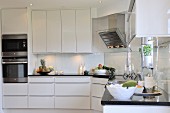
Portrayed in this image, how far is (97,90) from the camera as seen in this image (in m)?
5.60

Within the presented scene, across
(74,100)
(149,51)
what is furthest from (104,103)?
(74,100)

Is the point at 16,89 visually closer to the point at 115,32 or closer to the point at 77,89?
the point at 77,89

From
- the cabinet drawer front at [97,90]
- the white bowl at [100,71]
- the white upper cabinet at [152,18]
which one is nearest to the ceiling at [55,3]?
the white bowl at [100,71]

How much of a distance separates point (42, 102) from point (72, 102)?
2.38 feet

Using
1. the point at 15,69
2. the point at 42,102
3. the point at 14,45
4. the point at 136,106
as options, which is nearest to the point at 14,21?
the point at 14,45

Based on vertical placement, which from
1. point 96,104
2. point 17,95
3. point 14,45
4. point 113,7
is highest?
point 113,7

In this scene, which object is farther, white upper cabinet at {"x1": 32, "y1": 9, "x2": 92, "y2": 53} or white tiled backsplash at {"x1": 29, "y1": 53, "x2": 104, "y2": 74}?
white tiled backsplash at {"x1": 29, "y1": 53, "x2": 104, "y2": 74}

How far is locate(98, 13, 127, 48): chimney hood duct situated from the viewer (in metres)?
5.73

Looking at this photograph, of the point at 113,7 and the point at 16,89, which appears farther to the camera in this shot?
the point at 16,89

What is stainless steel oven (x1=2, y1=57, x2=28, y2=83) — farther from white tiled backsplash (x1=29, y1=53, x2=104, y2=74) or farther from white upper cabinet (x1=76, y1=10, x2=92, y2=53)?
white upper cabinet (x1=76, y1=10, x2=92, y2=53)

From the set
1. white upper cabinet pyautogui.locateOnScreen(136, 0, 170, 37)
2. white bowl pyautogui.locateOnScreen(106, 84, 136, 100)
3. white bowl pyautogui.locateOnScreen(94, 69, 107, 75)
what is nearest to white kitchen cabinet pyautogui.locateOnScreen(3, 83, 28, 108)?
white bowl pyautogui.locateOnScreen(94, 69, 107, 75)

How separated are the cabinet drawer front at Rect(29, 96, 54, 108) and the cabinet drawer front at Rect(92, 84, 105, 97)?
1027 mm

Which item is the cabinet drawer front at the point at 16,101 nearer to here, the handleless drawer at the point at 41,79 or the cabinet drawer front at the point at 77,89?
the handleless drawer at the point at 41,79

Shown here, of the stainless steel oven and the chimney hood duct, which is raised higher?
the chimney hood duct
